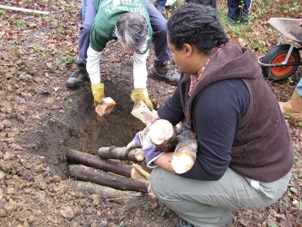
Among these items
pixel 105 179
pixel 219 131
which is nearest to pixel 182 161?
pixel 219 131

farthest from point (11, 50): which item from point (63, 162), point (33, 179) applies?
point (33, 179)

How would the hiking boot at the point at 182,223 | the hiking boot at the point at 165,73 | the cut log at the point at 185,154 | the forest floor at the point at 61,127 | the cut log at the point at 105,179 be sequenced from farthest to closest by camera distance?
the hiking boot at the point at 165,73
the cut log at the point at 105,179
the forest floor at the point at 61,127
the hiking boot at the point at 182,223
the cut log at the point at 185,154

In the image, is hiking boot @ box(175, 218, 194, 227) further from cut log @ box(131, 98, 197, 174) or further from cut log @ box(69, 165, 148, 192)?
cut log @ box(131, 98, 197, 174)

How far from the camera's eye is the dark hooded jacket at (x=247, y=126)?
5.45 ft

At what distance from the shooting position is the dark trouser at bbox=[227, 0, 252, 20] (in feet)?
18.4

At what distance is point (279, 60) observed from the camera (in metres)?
4.45

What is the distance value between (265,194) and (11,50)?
10.7 ft

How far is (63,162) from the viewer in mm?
3201

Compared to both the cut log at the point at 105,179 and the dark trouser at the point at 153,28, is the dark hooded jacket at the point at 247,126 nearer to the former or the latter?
the cut log at the point at 105,179

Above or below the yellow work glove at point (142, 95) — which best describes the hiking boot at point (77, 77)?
below

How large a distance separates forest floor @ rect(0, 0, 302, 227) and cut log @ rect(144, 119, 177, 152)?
2.62 feet

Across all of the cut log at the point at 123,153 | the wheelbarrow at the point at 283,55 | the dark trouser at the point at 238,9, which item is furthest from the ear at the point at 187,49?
the dark trouser at the point at 238,9

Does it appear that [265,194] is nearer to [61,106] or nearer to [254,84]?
[254,84]

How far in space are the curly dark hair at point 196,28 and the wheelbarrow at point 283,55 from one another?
281 centimetres
